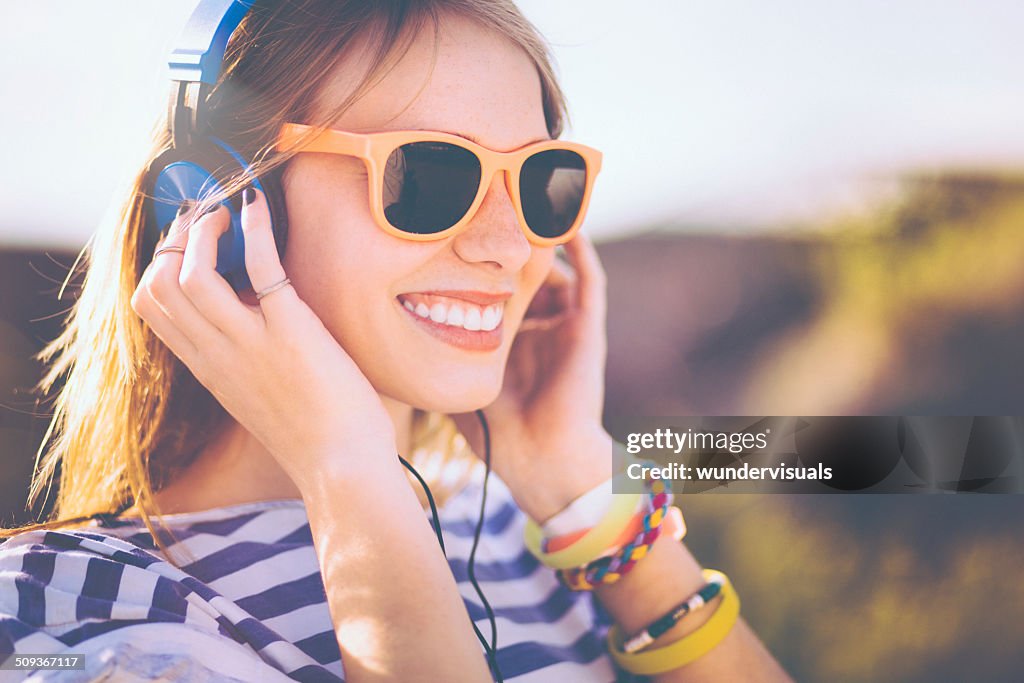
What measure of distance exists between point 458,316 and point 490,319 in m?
0.07

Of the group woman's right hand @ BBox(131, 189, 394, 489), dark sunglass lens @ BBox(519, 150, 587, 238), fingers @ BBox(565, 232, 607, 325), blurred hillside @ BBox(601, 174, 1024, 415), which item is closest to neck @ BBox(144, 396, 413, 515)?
woman's right hand @ BBox(131, 189, 394, 489)

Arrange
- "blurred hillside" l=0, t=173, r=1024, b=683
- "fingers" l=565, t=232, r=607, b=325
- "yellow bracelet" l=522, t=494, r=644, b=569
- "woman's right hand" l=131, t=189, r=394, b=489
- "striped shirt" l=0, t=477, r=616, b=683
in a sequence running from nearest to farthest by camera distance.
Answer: "striped shirt" l=0, t=477, r=616, b=683
"woman's right hand" l=131, t=189, r=394, b=489
"yellow bracelet" l=522, t=494, r=644, b=569
"fingers" l=565, t=232, r=607, b=325
"blurred hillside" l=0, t=173, r=1024, b=683

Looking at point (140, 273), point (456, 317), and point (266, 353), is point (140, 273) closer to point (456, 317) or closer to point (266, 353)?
point (266, 353)

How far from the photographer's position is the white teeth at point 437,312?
1.17m

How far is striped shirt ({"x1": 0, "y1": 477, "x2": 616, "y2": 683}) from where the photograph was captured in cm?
86

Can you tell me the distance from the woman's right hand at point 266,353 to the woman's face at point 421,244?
8 centimetres

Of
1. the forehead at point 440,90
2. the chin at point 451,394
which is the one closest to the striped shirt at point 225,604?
the chin at point 451,394

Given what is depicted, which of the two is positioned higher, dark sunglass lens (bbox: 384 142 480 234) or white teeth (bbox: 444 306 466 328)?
dark sunglass lens (bbox: 384 142 480 234)

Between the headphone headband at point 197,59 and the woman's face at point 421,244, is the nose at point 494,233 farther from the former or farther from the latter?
the headphone headband at point 197,59

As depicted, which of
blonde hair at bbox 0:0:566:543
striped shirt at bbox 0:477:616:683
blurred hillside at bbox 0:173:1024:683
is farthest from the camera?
blurred hillside at bbox 0:173:1024:683

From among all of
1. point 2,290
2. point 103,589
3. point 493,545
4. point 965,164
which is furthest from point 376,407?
point 965,164

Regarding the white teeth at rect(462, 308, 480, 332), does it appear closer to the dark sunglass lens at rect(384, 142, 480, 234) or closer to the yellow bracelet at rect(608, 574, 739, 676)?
the dark sunglass lens at rect(384, 142, 480, 234)

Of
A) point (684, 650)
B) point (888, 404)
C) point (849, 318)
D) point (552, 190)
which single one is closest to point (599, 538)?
point (684, 650)

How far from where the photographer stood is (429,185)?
1.08 m
